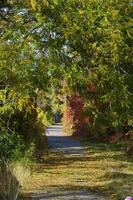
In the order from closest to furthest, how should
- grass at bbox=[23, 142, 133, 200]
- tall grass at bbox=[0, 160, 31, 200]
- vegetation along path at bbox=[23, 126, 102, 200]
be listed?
tall grass at bbox=[0, 160, 31, 200] < vegetation along path at bbox=[23, 126, 102, 200] < grass at bbox=[23, 142, 133, 200]

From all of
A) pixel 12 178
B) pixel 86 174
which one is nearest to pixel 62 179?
pixel 86 174

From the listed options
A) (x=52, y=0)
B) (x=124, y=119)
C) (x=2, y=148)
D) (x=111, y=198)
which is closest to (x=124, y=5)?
(x=52, y=0)

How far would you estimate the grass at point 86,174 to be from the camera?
13.9 metres

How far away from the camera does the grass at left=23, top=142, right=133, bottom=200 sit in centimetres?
1393

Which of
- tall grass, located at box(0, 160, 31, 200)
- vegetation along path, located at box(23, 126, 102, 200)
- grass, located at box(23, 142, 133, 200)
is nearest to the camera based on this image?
tall grass, located at box(0, 160, 31, 200)

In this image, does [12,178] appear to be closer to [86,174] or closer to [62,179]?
[62,179]

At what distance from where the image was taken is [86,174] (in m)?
17.3

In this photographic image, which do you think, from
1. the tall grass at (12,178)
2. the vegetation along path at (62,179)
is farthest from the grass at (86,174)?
the tall grass at (12,178)

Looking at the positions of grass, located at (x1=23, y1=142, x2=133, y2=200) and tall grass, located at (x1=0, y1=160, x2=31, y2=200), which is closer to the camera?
tall grass, located at (x1=0, y1=160, x2=31, y2=200)

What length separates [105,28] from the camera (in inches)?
291

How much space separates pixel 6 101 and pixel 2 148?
249 inches

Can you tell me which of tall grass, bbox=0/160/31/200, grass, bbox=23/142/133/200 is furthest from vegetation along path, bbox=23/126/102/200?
tall grass, bbox=0/160/31/200

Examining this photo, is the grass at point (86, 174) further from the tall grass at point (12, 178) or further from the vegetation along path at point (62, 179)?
the tall grass at point (12, 178)

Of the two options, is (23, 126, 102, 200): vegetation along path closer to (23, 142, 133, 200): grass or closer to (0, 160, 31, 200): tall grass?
(23, 142, 133, 200): grass
